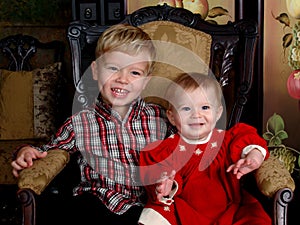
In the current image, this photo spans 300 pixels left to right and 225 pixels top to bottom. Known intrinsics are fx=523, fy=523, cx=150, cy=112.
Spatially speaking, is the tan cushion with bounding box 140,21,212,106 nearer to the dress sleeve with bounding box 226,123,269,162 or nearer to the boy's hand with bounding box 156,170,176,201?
the dress sleeve with bounding box 226,123,269,162

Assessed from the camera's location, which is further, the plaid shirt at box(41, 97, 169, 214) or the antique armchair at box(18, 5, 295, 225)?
the antique armchair at box(18, 5, 295, 225)

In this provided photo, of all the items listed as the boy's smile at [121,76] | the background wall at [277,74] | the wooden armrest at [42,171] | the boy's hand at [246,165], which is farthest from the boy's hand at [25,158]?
the background wall at [277,74]

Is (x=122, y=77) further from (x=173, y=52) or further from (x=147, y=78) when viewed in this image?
(x=173, y=52)

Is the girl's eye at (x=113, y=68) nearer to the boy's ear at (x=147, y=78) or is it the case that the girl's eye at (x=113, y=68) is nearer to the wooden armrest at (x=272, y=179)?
the boy's ear at (x=147, y=78)

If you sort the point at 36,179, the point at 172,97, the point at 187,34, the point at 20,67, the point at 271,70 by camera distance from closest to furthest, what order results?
1. the point at 36,179
2. the point at 172,97
3. the point at 187,34
4. the point at 271,70
5. the point at 20,67

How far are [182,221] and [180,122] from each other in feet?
1.19

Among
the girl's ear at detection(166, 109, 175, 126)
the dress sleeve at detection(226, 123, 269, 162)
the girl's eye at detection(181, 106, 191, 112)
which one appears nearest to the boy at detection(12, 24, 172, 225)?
the girl's ear at detection(166, 109, 175, 126)

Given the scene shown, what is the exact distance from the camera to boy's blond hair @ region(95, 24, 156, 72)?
1.93 metres

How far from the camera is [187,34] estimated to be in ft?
7.07

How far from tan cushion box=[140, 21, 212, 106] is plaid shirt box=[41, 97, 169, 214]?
0.12 metres

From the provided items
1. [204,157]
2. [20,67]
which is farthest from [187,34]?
[20,67]

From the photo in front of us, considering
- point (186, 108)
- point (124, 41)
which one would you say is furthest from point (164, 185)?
point (124, 41)

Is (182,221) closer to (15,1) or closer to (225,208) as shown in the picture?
(225,208)

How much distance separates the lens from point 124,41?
1.93m
